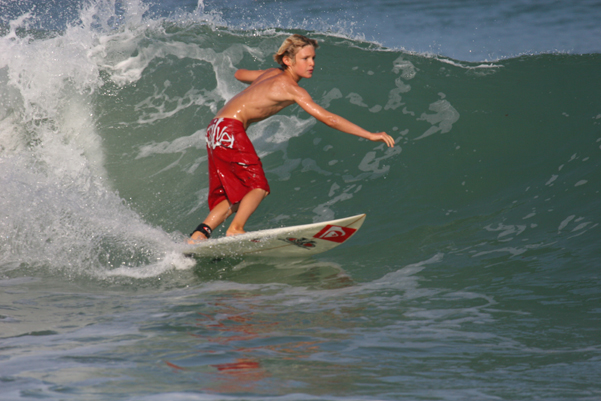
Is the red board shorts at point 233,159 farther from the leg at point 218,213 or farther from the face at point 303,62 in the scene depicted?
the face at point 303,62

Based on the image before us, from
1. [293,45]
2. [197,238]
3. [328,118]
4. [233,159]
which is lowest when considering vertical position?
[197,238]

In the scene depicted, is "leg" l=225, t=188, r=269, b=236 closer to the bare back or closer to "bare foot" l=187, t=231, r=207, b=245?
"bare foot" l=187, t=231, r=207, b=245

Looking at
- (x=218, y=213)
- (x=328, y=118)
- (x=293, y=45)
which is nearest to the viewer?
(x=328, y=118)

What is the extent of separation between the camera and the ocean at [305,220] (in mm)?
2324

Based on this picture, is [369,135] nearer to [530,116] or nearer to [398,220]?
[398,220]

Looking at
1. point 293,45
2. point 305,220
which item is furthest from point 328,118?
point 305,220

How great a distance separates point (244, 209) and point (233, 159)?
0.42m

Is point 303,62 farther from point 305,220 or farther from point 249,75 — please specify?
point 305,220

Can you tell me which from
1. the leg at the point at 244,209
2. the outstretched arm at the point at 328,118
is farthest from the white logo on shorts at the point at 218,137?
the outstretched arm at the point at 328,118

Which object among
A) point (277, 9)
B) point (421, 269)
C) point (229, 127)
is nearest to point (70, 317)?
point (229, 127)

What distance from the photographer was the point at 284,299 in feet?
11.7

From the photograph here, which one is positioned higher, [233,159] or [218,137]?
[218,137]

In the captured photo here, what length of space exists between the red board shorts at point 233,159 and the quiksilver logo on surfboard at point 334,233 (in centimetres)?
58

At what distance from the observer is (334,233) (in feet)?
14.6
